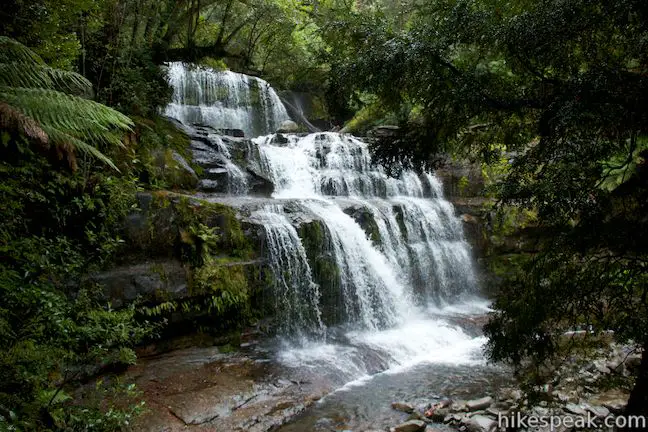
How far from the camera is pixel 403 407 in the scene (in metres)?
5.57

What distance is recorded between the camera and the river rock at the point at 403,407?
217 inches

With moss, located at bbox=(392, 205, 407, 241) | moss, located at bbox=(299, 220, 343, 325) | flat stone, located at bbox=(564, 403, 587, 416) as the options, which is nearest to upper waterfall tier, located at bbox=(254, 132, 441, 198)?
moss, located at bbox=(392, 205, 407, 241)

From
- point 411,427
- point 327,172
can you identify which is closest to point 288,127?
point 327,172

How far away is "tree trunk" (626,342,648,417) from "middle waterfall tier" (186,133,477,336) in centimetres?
371

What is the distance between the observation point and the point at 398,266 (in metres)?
10.2

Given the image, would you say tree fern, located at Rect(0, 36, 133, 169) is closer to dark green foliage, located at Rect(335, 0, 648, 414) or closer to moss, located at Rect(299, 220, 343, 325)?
dark green foliage, located at Rect(335, 0, 648, 414)

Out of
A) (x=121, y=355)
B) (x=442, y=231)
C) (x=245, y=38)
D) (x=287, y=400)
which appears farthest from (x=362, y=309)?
(x=245, y=38)

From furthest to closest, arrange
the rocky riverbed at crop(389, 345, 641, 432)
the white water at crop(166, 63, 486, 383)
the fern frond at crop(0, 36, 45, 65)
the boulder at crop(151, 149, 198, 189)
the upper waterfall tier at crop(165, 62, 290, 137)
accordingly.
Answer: the upper waterfall tier at crop(165, 62, 290, 137) → the boulder at crop(151, 149, 198, 189) → the white water at crop(166, 63, 486, 383) → the rocky riverbed at crop(389, 345, 641, 432) → the fern frond at crop(0, 36, 45, 65)

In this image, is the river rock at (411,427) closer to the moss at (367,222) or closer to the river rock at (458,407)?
the river rock at (458,407)

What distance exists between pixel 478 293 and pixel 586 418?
779 centimetres

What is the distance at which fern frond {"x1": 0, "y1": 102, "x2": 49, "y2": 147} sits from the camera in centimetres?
366

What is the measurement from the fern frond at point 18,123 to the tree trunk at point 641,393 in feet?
16.9

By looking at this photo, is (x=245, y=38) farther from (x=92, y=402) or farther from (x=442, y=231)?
(x=92, y=402)

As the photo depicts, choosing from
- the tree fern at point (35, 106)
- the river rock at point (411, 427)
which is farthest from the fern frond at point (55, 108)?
the river rock at point (411, 427)
